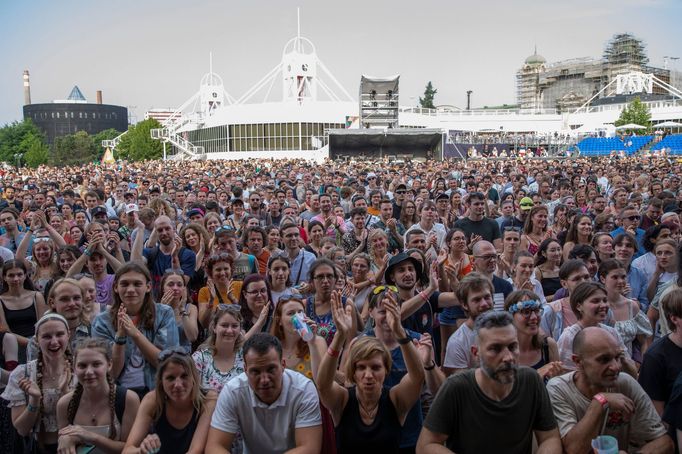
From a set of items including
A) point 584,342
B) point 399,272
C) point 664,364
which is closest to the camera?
point 584,342

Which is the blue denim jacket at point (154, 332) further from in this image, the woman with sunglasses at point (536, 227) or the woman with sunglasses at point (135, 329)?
the woman with sunglasses at point (536, 227)

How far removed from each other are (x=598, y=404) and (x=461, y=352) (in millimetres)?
1212

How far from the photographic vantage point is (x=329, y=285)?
16.3 feet

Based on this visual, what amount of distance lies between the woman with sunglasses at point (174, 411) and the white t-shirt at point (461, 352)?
160cm

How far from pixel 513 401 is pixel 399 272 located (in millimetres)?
1924

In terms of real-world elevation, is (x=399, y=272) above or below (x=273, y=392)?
above

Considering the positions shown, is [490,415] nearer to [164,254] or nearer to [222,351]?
[222,351]

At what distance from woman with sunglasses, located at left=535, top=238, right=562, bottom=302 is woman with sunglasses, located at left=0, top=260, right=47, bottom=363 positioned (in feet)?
14.8

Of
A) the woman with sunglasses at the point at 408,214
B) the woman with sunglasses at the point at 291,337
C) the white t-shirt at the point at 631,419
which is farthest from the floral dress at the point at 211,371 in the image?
the woman with sunglasses at the point at 408,214

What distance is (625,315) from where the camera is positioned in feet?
15.9

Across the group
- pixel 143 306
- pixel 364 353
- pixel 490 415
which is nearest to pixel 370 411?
pixel 364 353

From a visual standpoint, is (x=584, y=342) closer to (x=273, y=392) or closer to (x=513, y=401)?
(x=513, y=401)

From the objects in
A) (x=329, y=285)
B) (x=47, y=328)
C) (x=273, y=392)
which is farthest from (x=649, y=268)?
(x=47, y=328)

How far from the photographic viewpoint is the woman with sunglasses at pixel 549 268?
244 inches
